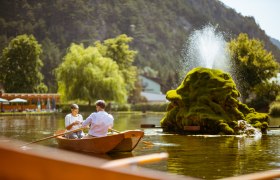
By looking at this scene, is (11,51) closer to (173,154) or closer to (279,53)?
(173,154)

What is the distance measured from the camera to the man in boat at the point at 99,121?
14.6 meters

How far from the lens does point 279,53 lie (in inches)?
7303

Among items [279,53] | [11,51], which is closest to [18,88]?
[11,51]

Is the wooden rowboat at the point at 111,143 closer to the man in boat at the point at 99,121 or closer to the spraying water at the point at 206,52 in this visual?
the man in boat at the point at 99,121

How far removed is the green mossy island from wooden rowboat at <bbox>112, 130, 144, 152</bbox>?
8.59 metres

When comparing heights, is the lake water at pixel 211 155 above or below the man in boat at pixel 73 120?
below

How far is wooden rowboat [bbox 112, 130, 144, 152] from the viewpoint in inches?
593

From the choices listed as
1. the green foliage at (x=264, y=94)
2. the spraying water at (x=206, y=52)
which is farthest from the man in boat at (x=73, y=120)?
the green foliage at (x=264, y=94)

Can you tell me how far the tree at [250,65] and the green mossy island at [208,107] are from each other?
3121 cm

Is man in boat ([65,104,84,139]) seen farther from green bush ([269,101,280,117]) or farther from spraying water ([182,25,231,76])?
green bush ([269,101,280,117])

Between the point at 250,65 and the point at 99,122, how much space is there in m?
43.2

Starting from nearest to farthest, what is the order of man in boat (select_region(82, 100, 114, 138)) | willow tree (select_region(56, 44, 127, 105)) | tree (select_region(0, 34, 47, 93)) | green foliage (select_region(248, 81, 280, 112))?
1. man in boat (select_region(82, 100, 114, 138))
2. green foliage (select_region(248, 81, 280, 112))
3. willow tree (select_region(56, 44, 127, 105))
4. tree (select_region(0, 34, 47, 93))

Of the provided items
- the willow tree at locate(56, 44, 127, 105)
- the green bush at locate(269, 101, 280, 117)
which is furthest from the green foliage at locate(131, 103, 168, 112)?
the green bush at locate(269, 101, 280, 117)

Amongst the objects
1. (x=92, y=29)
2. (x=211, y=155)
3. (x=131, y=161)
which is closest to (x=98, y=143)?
(x=211, y=155)
